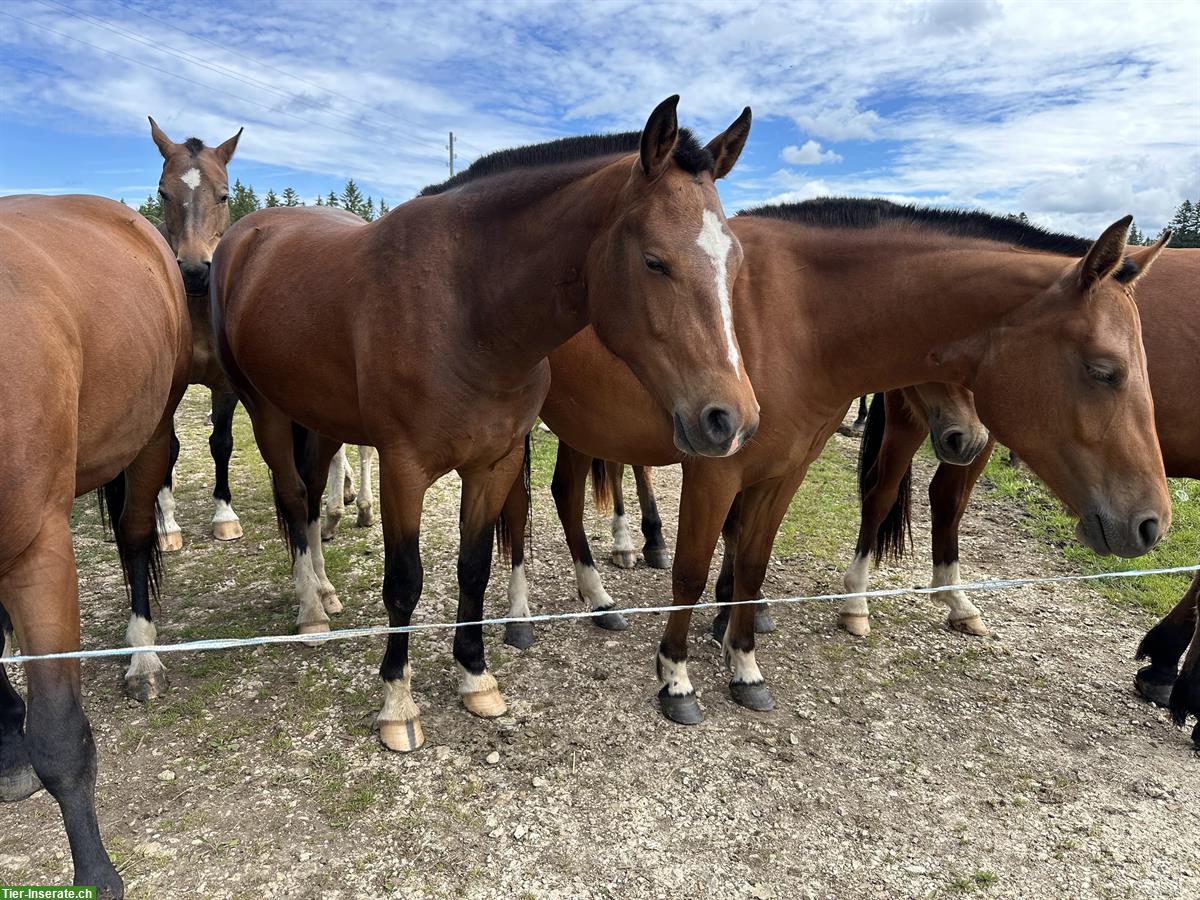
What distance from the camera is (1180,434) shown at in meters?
3.37

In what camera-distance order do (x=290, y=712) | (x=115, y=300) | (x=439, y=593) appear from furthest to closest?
(x=439, y=593) < (x=290, y=712) < (x=115, y=300)

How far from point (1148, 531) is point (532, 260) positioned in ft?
7.77

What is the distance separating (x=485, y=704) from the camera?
129 inches

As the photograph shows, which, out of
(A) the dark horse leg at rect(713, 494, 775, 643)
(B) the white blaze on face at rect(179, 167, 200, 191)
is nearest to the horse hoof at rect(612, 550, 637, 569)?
(A) the dark horse leg at rect(713, 494, 775, 643)

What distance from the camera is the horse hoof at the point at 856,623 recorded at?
13.7 ft

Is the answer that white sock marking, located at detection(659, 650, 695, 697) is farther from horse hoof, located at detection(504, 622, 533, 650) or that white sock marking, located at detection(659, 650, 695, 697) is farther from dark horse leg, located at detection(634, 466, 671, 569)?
dark horse leg, located at detection(634, 466, 671, 569)

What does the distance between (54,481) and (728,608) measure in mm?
3285

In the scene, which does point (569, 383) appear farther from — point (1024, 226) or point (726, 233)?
point (1024, 226)

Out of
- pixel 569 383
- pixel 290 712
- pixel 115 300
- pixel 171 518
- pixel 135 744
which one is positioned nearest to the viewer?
pixel 115 300

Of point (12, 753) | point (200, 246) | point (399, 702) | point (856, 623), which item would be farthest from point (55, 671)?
point (856, 623)

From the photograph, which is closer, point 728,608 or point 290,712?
point 290,712

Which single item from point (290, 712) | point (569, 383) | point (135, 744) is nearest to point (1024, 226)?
point (569, 383)

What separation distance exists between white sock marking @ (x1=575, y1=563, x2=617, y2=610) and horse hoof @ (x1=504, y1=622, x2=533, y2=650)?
55 cm

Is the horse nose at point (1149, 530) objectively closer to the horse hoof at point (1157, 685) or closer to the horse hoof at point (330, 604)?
the horse hoof at point (1157, 685)
